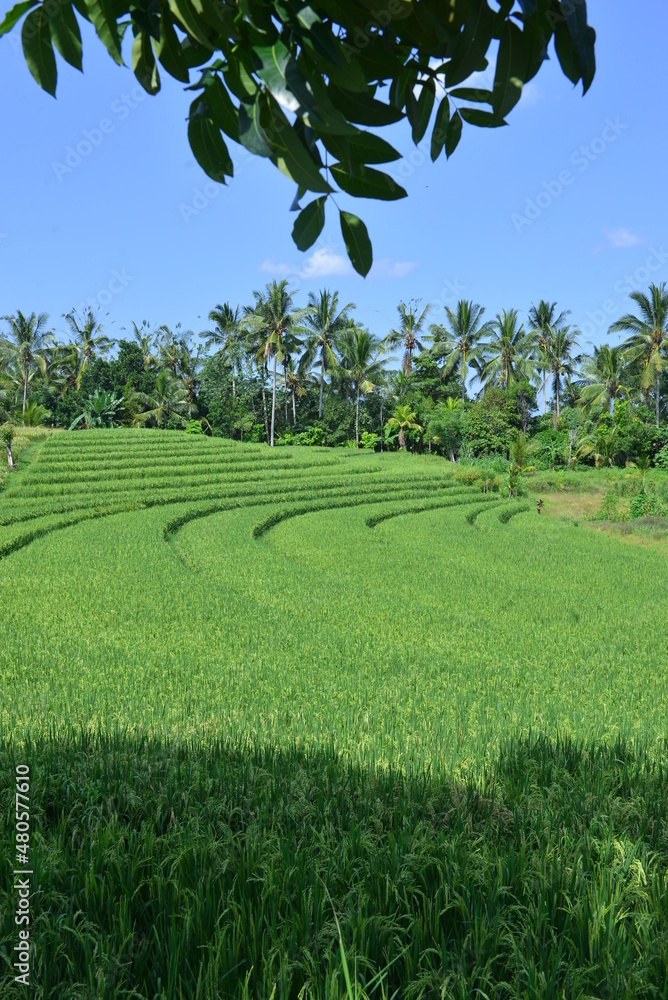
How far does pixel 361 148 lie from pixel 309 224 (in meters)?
0.15

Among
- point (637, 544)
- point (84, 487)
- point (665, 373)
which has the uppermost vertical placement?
point (665, 373)

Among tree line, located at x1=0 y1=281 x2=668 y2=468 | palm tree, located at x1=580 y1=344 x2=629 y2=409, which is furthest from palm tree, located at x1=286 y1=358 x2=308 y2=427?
palm tree, located at x1=580 y1=344 x2=629 y2=409

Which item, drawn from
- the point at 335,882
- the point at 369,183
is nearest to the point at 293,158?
the point at 369,183

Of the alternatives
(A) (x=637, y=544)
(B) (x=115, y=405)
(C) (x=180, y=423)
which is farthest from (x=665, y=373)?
(B) (x=115, y=405)

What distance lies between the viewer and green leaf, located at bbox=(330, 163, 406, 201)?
1.02 m

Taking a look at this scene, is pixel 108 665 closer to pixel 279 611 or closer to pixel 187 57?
pixel 279 611

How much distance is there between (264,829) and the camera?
238 cm

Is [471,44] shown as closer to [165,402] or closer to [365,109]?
[365,109]

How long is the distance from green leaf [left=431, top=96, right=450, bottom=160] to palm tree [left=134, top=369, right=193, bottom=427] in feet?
127

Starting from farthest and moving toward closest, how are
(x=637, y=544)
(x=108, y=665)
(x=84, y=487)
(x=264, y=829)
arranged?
(x=84, y=487), (x=637, y=544), (x=108, y=665), (x=264, y=829)

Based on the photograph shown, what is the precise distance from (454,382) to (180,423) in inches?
677

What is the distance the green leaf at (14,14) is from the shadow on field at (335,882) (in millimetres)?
1972

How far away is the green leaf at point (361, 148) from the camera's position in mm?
1001

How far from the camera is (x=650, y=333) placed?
33.6 metres
